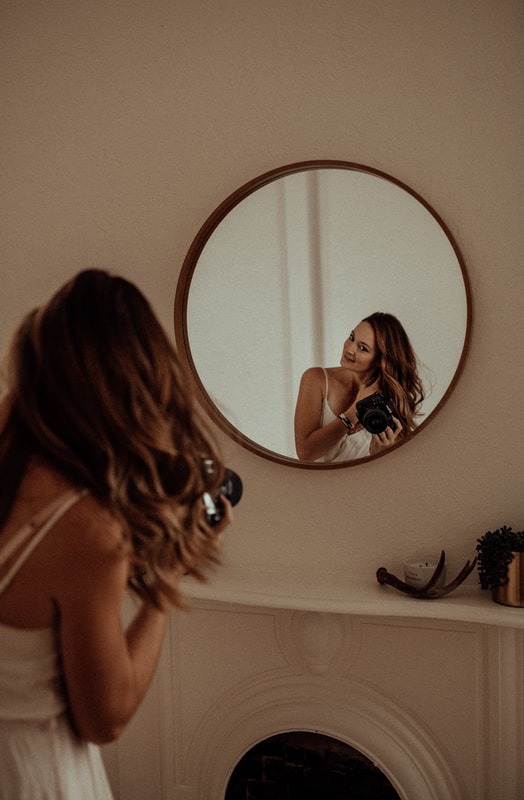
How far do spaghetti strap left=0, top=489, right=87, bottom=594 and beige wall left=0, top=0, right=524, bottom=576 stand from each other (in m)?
0.95

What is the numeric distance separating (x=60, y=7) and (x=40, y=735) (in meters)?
1.76

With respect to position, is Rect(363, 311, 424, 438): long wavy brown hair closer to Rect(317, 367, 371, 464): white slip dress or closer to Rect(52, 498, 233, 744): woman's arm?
Rect(317, 367, 371, 464): white slip dress

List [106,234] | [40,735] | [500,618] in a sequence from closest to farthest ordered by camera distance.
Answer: [40,735] < [500,618] < [106,234]

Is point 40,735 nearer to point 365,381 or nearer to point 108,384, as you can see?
point 108,384

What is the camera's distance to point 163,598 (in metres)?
1.03

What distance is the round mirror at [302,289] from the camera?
1.63 metres

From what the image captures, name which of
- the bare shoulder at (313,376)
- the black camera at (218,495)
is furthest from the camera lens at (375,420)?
the black camera at (218,495)

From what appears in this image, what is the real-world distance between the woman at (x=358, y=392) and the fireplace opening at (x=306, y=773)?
72 cm

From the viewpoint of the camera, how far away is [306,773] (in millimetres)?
1835

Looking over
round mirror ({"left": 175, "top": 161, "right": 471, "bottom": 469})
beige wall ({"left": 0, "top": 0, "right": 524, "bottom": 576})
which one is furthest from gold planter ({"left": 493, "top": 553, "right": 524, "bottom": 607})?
round mirror ({"left": 175, "top": 161, "right": 471, "bottom": 469})

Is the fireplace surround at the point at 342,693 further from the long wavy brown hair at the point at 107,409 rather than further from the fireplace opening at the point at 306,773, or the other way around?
the long wavy brown hair at the point at 107,409

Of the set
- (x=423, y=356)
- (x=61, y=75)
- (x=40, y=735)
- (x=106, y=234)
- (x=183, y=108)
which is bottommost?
(x=40, y=735)

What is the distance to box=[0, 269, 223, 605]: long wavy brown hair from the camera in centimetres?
90

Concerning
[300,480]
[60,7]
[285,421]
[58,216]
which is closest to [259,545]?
[300,480]
